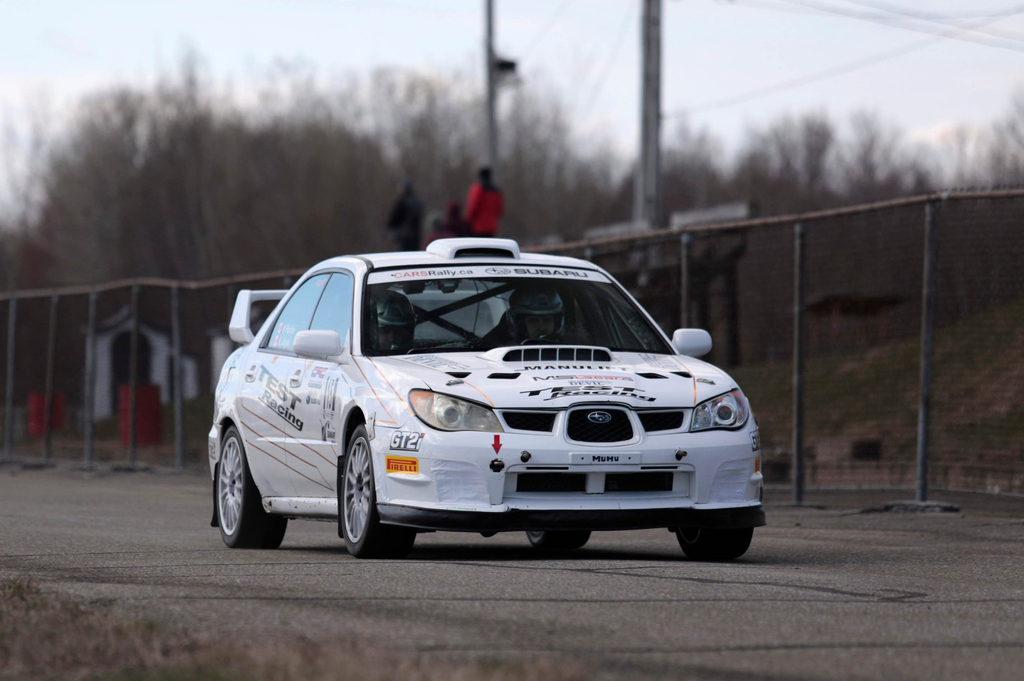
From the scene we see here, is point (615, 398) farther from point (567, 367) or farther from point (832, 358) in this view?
point (832, 358)

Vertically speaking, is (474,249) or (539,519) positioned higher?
(474,249)

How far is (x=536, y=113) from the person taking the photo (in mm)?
92062

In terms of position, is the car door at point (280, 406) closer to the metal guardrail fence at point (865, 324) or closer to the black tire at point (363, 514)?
the black tire at point (363, 514)

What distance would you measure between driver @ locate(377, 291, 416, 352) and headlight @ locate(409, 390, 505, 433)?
2.50 feet

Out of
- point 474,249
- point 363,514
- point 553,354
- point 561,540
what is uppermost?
point 474,249

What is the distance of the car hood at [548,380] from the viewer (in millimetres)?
7598

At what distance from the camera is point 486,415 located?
7.55 meters

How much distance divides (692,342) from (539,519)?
5.51ft

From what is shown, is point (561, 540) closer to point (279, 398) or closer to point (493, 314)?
point (493, 314)

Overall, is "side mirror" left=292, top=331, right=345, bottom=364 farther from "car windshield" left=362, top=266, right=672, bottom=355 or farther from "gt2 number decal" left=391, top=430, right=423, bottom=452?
"gt2 number decal" left=391, top=430, right=423, bottom=452

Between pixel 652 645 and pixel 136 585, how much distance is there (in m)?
2.62

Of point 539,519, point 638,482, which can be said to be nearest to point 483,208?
point 638,482

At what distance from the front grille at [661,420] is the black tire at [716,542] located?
2.20 feet

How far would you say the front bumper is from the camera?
24.6ft
